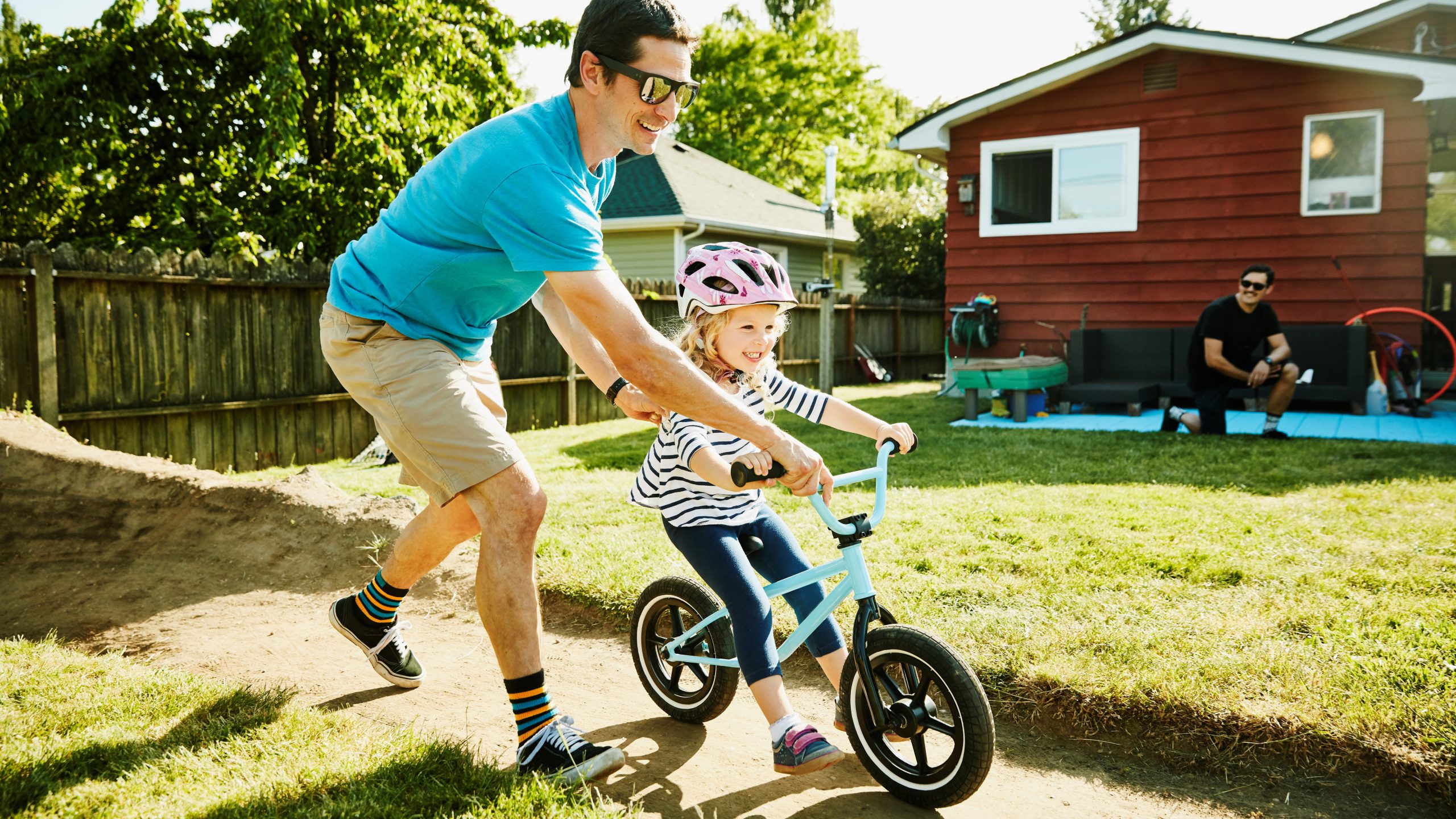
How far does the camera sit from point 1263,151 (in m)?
11.3

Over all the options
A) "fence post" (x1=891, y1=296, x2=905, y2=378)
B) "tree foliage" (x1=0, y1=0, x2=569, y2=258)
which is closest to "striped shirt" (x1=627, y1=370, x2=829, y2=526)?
"tree foliage" (x1=0, y1=0, x2=569, y2=258)

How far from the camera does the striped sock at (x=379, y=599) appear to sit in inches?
126

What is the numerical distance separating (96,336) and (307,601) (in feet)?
14.3

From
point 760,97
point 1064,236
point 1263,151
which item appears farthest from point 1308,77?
point 760,97

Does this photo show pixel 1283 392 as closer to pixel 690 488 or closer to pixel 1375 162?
pixel 1375 162

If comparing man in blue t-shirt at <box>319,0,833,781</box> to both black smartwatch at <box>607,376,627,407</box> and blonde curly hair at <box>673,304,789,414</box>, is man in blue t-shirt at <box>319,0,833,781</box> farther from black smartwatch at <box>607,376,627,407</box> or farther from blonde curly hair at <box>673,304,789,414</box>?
blonde curly hair at <box>673,304,789,414</box>

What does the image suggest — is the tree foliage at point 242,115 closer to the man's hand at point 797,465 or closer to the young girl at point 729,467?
the young girl at point 729,467

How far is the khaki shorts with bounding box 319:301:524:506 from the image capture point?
2.62 meters

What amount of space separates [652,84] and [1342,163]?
11.4 metres

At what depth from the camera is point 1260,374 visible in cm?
841

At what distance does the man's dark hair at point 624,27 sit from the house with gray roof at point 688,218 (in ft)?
52.8

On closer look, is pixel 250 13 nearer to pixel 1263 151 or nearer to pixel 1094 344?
pixel 1094 344

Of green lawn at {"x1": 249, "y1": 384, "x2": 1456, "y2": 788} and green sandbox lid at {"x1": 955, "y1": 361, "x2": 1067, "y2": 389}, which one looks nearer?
green lawn at {"x1": 249, "y1": 384, "x2": 1456, "y2": 788}

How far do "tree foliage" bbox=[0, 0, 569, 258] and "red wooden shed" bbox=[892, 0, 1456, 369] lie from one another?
262 inches
